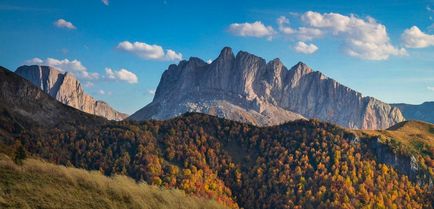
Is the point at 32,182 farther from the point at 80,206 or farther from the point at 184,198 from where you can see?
the point at 184,198

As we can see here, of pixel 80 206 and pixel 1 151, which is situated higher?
pixel 1 151

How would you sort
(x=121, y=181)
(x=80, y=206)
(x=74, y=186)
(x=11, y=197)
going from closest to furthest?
1. (x=11, y=197)
2. (x=80, y=206)
3. (x=74, y=186)
4. (x=121, y=181)

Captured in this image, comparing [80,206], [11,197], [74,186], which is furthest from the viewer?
[74,186]

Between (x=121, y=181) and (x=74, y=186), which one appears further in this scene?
(x=121, y=181)

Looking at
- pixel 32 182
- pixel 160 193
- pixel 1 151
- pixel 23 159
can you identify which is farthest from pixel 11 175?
pixel 160 193

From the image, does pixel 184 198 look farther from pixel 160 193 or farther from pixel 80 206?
pixel 80 206

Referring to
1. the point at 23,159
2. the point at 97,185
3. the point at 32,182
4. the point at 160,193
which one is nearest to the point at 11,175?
the point at 32,182
